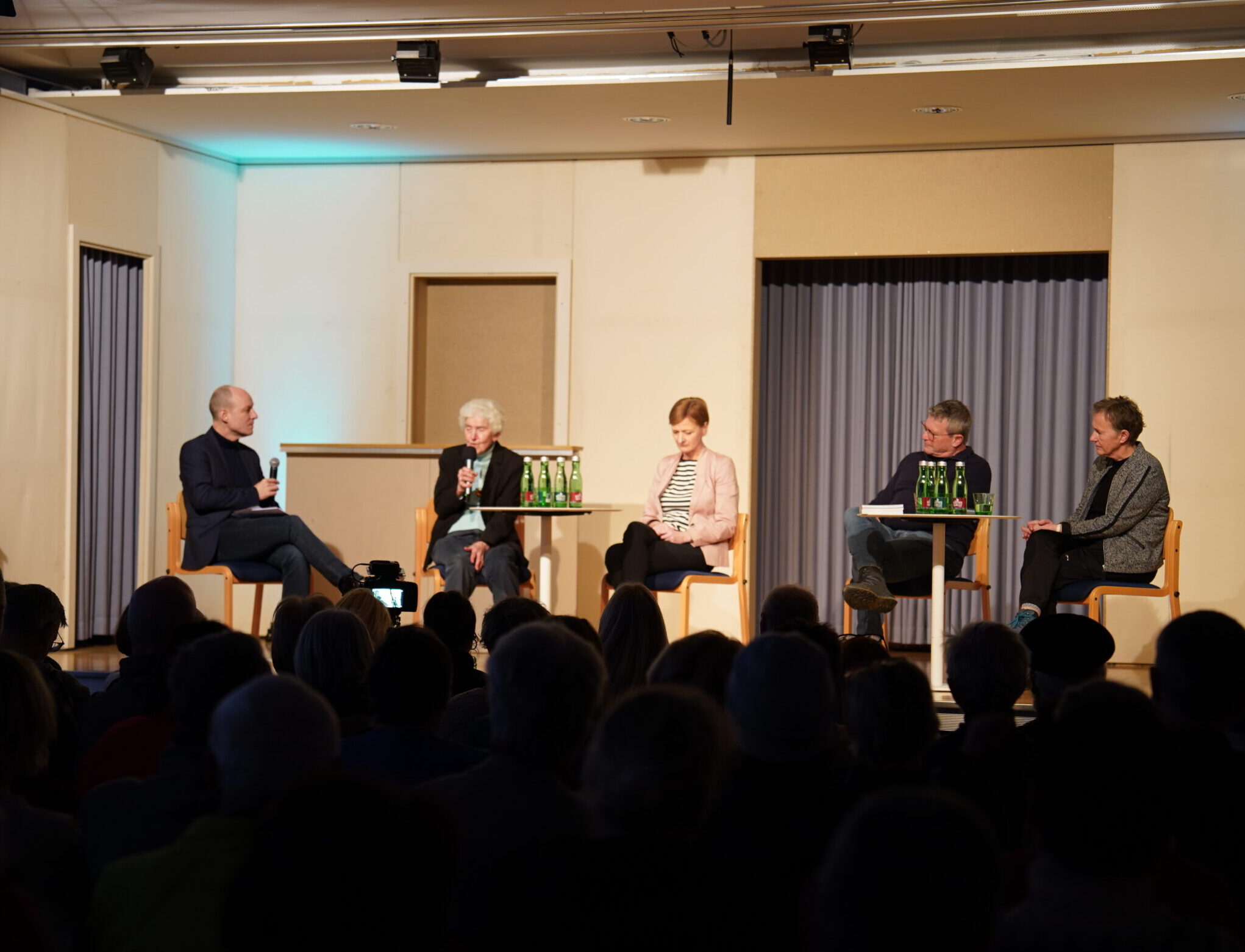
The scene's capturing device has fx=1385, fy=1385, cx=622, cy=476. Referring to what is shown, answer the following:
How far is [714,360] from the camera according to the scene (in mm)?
7973

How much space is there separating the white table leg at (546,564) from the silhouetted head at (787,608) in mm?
2781

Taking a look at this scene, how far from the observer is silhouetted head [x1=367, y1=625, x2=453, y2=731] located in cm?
245

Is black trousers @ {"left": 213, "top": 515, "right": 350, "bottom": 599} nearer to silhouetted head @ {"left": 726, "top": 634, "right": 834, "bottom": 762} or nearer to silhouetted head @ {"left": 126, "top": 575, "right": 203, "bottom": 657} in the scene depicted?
silhouetted head @ {"left": 126, "top": 575, "right": 203, "bottom": 657}

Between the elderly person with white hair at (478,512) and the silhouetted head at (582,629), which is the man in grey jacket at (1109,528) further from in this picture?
the silhouetted head at (582,629)

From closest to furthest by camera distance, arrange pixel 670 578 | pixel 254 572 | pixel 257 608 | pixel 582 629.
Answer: pixel 582 629
pixel 670 578
pixel 254 572
pixel 257 608

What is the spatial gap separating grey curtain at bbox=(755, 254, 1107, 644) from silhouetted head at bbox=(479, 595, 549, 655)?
4848 mm

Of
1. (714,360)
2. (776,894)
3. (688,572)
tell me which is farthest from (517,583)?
(776,894)

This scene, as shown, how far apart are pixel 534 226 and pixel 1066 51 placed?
10.6ft

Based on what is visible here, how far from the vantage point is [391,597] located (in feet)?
18.8

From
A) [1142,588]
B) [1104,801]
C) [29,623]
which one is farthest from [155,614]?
[1142,588]

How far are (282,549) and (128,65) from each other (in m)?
2.45

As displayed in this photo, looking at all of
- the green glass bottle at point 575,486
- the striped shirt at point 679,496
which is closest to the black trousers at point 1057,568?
the striped shirt at point 679,496

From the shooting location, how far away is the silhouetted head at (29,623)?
3.41 m

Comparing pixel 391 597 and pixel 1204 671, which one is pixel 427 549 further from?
pixel 1204 671
